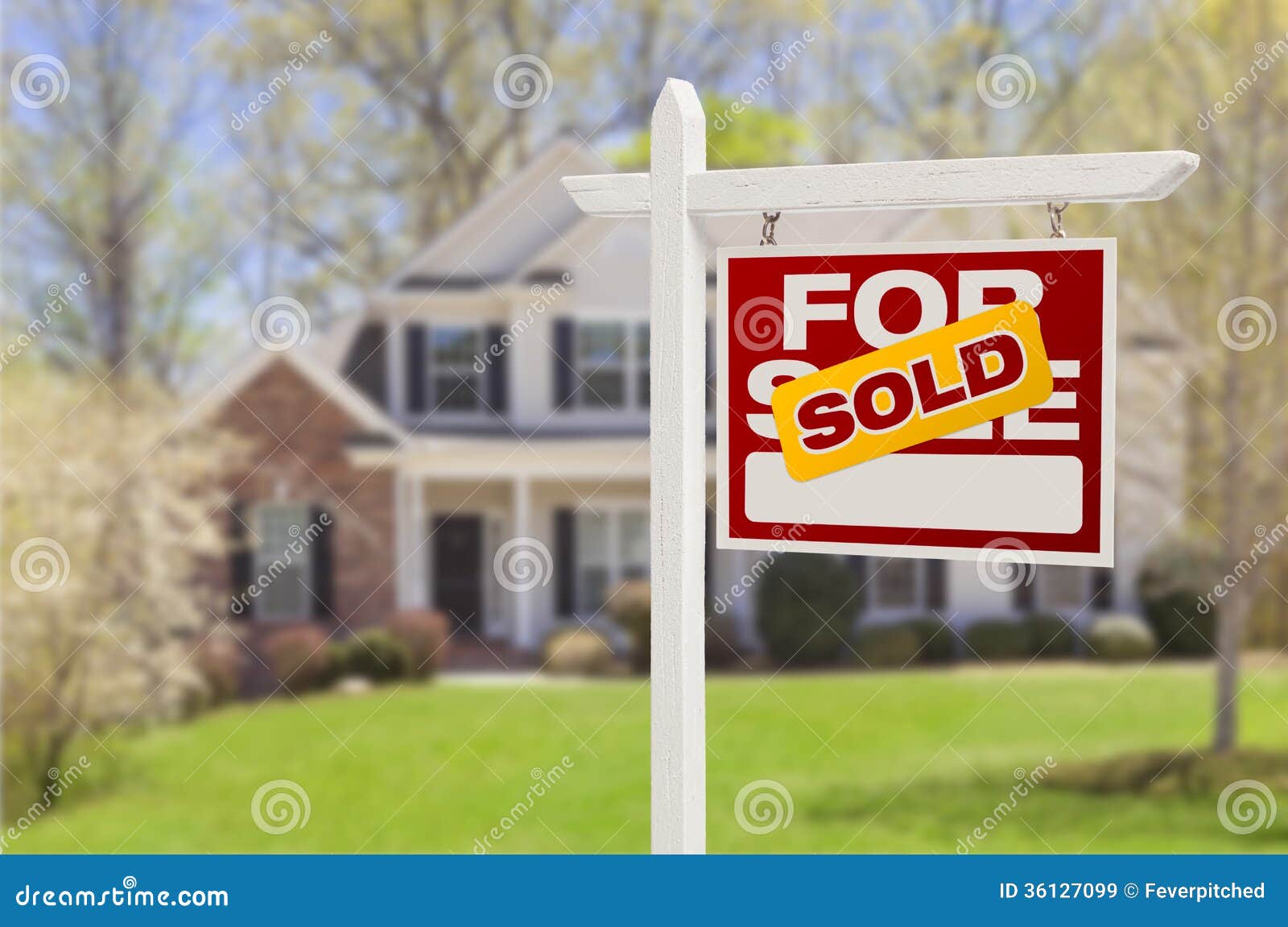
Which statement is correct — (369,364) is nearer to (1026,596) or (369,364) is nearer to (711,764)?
(711,764)

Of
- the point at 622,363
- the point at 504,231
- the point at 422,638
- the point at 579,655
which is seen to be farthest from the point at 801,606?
the point at 504,231

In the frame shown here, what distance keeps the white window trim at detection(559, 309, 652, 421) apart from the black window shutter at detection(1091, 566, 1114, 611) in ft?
22.1

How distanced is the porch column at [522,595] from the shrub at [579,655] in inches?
24.1

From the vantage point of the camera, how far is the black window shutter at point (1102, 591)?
636 inches

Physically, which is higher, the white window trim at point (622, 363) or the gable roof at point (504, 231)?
the gable roof at point (504, 231)

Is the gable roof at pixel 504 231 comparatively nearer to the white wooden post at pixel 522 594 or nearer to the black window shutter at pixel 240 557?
the white wooden post at pixel 522 594

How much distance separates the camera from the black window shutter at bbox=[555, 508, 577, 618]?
51.6 feet

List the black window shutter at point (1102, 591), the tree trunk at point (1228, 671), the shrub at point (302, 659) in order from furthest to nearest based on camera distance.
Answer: the black window shutter at point (1102, 591) < the shrub at point (302, 659) < the tree trunk at point (1228, 671)

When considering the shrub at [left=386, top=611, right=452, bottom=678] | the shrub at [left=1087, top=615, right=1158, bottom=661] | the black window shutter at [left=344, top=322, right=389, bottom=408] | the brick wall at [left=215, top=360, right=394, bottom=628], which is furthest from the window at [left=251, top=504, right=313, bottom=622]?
the shrub at [left=1087, top=615, right=1158, bottom=661]

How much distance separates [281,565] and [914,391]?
543 inches

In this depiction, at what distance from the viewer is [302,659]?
1426 centimetres

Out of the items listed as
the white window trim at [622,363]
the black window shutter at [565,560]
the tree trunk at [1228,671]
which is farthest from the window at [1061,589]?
the black window shutter at [565,560]

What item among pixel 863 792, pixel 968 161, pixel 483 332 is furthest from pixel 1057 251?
pixel 483 332

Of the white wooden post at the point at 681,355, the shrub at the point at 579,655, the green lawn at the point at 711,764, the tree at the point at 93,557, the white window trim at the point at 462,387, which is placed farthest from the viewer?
the white window trim at the point at 462,387
